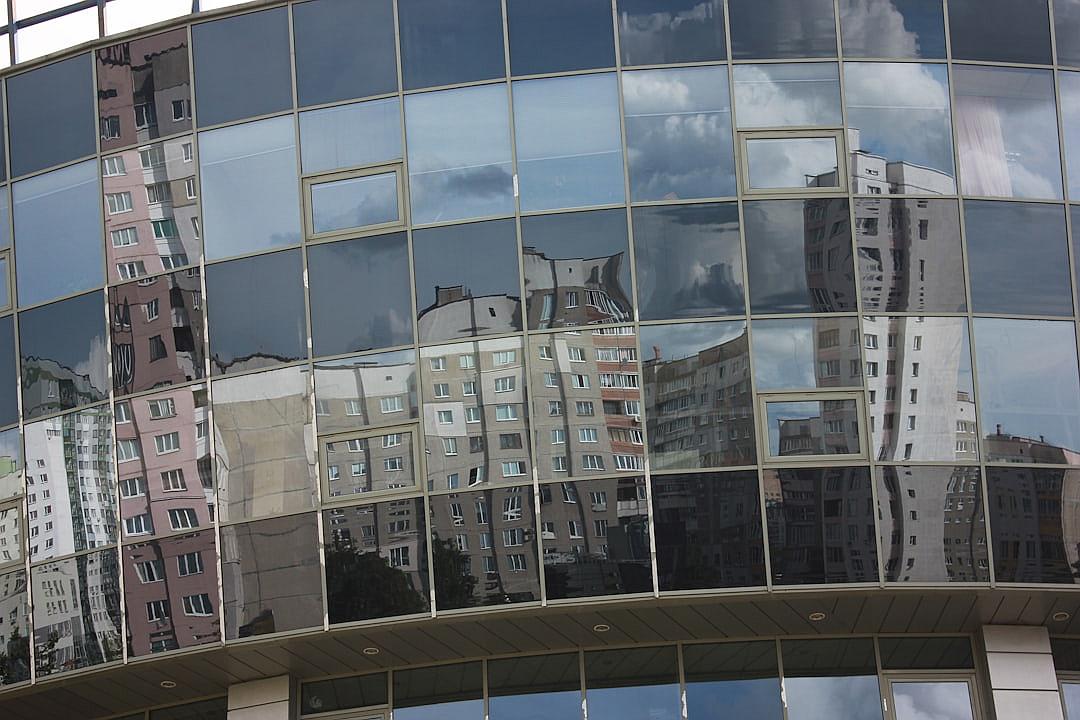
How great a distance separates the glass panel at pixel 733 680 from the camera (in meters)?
23.5

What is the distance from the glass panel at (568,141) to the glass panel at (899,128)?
2984mm

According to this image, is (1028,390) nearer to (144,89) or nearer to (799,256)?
(799,256)

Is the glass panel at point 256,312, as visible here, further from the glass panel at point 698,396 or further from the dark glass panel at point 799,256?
the dark glass panel at point 799,256

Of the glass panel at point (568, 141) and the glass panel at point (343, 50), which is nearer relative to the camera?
the glass panel at point (568, 141)

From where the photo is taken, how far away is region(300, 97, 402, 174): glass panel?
78.0 ft

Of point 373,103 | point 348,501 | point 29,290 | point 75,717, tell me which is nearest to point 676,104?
point 373,103

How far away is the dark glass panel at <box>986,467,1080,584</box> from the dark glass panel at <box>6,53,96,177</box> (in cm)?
1261

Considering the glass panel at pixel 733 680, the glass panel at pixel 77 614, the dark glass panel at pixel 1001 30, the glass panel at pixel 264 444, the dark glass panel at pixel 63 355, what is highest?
the dark glass panel at pixel 1001 30

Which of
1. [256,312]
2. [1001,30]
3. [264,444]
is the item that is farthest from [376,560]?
[1001,30]

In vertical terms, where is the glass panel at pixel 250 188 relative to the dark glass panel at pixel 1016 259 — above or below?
above

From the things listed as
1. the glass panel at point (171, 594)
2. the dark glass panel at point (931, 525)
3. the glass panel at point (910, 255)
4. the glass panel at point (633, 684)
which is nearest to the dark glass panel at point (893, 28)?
the glass panel at point (910, 255)

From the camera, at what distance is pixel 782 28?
23578 mm

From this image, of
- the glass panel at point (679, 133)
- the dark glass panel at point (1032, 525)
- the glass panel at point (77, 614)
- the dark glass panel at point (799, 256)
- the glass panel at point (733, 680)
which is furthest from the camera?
the glass panel at point (77, 614)

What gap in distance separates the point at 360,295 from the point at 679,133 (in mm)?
4462
